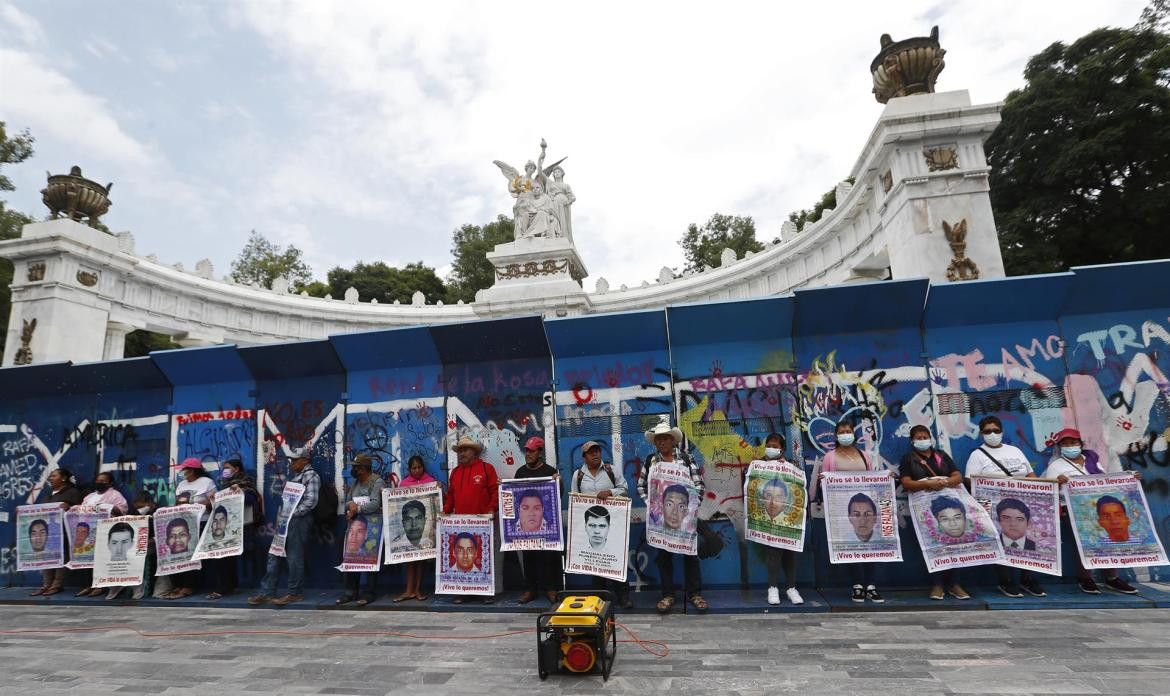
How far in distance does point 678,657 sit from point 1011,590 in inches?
152

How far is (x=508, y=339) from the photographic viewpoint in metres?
7.05

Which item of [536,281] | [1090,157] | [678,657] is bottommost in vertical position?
[678,657]

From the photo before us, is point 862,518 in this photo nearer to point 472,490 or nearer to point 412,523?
point 472,490

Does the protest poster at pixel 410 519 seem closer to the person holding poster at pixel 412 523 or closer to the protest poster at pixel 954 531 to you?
the person holding poster at pixel 412 523

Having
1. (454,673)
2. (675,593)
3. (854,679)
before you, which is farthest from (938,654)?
(454,673)

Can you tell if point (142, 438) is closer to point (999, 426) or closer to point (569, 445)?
point (569, 445)

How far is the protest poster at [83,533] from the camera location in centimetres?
767

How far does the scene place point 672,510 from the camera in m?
5.86

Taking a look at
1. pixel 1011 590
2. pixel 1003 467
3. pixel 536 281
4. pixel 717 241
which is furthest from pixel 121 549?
pixel 717 241

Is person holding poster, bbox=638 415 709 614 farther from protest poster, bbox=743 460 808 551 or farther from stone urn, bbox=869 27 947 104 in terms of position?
stone urn, bbox=869 27 947 104

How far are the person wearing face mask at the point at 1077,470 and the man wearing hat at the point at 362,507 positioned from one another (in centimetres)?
770

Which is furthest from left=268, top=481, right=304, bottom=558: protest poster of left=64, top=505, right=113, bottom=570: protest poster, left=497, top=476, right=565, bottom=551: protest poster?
left=64, top=505, right=113, bottom=570: protest poster

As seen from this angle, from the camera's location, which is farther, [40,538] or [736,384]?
[40,538]

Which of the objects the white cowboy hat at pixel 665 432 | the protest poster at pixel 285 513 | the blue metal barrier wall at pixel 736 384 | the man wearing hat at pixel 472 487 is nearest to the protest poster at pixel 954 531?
the blue metal barrier wall at pixel 736 384
